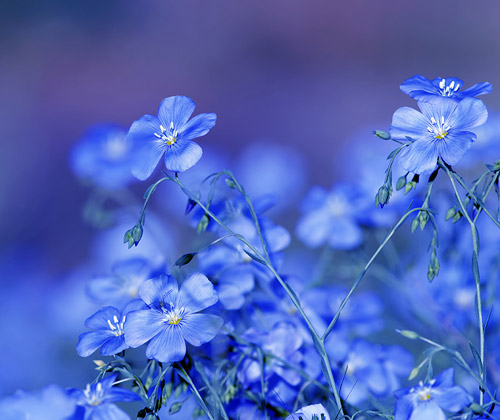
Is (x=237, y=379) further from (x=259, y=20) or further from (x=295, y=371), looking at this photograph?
(x=259, y=20)

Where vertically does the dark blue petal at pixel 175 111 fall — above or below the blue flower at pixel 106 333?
above

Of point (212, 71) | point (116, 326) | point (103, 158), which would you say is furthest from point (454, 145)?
point (212, 71)

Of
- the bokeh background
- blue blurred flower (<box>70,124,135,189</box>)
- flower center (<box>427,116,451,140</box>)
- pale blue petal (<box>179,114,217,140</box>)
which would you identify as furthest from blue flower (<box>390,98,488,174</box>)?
the bokeh background

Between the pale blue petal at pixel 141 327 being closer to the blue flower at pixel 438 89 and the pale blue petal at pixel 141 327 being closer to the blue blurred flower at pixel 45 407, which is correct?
the blue blurred flower at pixel 45 407

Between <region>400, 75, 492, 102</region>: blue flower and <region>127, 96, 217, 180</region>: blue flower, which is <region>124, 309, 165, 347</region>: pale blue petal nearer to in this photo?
<region>127, 96, 217, 180</region>: blue flower

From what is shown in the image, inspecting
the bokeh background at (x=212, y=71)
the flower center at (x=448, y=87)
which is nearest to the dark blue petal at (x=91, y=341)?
the flower center at (x=448, y=87)

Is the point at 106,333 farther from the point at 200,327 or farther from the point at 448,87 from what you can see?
the point at 448,87
